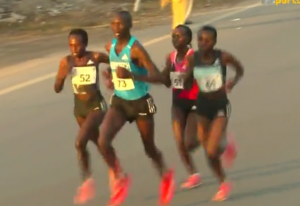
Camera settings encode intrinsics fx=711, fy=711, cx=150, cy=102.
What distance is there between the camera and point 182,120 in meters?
6.13

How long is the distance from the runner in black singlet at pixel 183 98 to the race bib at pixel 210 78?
142 millimetres

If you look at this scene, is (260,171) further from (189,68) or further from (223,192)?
(189,68)

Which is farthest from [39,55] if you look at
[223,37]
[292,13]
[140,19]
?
[292,13]

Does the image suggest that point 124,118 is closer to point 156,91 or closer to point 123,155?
point 123,155

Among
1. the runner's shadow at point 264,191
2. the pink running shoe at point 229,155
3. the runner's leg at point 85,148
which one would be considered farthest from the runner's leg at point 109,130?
the pink running shoe at point 229,155

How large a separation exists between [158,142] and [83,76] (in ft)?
7.82

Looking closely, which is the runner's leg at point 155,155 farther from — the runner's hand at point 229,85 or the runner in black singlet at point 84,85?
the runner's hand at point 229,85

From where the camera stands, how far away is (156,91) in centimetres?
1075

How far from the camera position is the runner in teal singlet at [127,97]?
554 centimetres

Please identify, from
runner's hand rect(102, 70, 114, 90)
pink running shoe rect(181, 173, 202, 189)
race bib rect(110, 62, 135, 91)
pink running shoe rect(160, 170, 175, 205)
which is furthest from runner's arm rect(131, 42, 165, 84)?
pink running shoe rect(181, 173, 202, 189)

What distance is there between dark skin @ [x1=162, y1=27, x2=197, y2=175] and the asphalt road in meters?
0.35

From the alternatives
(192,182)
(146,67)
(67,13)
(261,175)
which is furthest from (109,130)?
(67,13)

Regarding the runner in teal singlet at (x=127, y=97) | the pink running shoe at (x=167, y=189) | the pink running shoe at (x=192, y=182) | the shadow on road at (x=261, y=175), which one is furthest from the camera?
the pink running shoe at (x=192, y=182)

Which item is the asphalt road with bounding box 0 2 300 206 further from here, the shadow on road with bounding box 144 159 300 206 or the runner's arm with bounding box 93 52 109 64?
the runner's arm with bounding box 93 52 109 64
